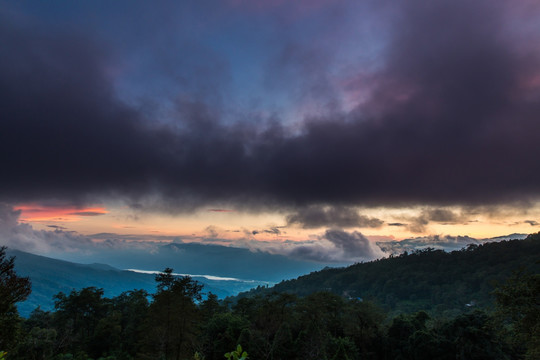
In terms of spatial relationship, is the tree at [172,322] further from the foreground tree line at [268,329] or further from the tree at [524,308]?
the tree at [524,308]

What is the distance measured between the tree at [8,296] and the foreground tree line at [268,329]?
70 mm

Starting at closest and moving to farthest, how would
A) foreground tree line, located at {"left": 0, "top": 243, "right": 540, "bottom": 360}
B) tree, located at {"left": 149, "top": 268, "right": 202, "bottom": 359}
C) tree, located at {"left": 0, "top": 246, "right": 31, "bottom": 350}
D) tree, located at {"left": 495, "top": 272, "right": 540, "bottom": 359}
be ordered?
1. tree, located at {"left": 0, "top": 246, "right": 31, "bottom": 350}
2. tree, located at {"left": 495, "top": 272, "right": 540, "bottom": 359}
3. foreground tree line, located at {"left": 0, "top": 243, "right": 540, "bottom": 360}
4. tree, located at {"left": 149, "top": 268, "right": 202, "bottom": 359}

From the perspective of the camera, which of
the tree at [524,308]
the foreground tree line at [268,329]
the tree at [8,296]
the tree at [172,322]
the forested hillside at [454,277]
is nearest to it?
the tree at [8,296]

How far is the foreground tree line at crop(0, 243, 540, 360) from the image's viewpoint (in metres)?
26.2

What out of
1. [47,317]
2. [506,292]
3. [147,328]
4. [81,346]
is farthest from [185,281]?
[47,317]

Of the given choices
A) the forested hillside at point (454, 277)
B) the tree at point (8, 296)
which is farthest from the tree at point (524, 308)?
the forested hillside at point (454, 277)

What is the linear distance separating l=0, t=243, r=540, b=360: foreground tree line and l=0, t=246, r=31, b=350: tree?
70 mm

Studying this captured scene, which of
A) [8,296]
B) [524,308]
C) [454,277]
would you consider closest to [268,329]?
[524,308]

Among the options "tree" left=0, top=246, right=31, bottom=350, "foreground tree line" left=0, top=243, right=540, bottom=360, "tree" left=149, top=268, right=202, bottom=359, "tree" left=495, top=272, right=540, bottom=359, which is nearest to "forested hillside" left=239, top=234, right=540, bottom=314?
"foreground tree line" left=0, top=243, right=540, bottom=360

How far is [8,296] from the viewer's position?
21.6 meters

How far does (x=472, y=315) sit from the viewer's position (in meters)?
44.5

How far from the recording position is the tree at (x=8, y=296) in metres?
21.5

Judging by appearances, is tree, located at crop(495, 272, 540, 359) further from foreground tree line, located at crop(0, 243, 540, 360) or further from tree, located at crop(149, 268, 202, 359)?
tree, located at crop(149, 268, 202, 359)

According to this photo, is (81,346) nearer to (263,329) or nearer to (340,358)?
(263,329)
